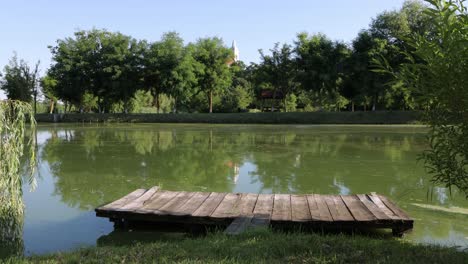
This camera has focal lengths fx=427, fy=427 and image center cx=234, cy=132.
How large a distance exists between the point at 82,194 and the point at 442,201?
7.07m

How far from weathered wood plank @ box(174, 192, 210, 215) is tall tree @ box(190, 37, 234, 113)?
42358 millimetres

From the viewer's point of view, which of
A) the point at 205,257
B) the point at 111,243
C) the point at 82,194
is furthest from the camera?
the point at 82,194

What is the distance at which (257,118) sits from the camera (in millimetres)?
44719

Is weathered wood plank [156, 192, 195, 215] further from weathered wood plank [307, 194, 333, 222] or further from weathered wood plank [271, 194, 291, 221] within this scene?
weathered wood plank [307, 194, 333, 222]

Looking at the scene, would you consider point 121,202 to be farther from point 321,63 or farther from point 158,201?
point 321,63

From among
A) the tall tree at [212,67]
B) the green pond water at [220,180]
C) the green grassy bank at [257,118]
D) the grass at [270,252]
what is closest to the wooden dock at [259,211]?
the green pond water at [220,180]

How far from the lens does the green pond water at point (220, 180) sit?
20.8 feet

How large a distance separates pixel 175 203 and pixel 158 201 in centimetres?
34

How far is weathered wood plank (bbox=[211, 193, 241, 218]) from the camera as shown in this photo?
6.06 metres

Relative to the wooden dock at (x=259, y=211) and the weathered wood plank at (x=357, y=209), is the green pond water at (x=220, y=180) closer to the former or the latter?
the wooden dock at (x=259, y=211)

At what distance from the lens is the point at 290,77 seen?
47.2m

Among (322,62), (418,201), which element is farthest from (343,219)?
(322,62)

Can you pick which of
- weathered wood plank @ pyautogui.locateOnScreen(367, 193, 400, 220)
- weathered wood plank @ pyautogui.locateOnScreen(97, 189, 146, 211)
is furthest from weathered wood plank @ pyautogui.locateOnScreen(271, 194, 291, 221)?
weathered wood plank @ pyautogui.locateOnScreen(97, 189, 146, 211)

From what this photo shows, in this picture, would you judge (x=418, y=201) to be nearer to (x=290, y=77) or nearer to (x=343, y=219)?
(x=343, y=219)
